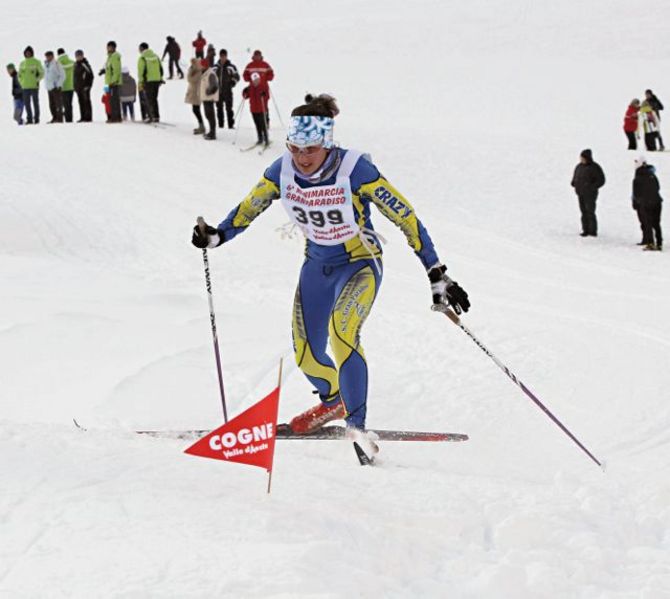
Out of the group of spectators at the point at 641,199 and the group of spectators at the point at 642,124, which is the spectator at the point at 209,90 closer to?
the group of spectators at the point at 641,199

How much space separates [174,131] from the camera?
1898 cm

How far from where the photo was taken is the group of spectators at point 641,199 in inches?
554

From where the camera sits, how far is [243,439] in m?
4.38

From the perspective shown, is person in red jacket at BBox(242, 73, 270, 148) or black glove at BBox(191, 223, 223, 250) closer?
black glove at BBox(191, 223, 223, 250)

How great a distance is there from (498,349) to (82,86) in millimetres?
12834

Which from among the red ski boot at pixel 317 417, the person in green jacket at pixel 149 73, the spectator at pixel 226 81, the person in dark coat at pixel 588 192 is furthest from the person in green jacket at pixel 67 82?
the red ski boot at pixel 317 417

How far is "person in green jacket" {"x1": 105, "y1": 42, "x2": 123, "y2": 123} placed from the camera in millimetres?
18266

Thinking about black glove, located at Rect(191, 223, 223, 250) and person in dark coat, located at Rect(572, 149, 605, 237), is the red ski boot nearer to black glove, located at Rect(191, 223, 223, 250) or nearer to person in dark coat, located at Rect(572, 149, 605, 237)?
black glove, located at Rect(191, 223, 223, 250)

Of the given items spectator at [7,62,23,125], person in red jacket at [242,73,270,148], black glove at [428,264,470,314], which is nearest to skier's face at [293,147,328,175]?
Result: black glove at [428,264,470,314]

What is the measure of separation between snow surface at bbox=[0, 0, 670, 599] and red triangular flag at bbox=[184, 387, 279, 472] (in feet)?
0.56

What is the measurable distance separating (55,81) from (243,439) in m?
16.4

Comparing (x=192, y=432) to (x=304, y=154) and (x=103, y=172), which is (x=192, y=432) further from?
(x=103, y=172)

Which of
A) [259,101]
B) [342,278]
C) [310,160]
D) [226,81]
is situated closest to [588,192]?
[259,101]

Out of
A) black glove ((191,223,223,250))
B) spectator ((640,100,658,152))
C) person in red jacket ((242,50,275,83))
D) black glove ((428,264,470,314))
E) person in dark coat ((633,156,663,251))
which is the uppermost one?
person in red jacket ((242,50,275,83))
